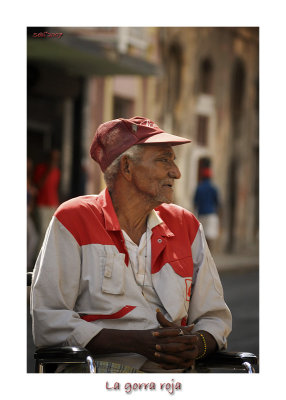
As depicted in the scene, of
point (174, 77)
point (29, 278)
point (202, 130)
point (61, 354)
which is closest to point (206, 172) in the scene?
point (174, 77)

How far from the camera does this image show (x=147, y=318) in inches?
147

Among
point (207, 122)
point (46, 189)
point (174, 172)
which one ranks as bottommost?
point (46, 189)

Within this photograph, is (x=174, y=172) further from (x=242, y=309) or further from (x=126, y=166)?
(x=242, y=309)

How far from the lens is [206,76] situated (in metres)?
18.2

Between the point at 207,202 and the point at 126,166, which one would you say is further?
the point at 207,202

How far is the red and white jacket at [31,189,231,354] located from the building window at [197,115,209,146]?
16016 mm

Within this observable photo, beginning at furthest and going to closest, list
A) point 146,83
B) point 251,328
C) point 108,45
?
point 146,83 < point 108,45 < point 251,328

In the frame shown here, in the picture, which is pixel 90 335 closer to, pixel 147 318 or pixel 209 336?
pixel 147 318

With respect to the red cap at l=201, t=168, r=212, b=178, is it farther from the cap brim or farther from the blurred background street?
the cap brim

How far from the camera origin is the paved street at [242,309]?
747 cm

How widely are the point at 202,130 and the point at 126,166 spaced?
16.5 metres

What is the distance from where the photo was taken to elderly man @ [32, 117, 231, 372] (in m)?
3.63
